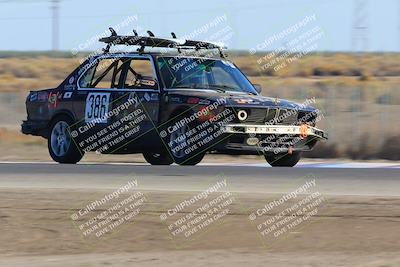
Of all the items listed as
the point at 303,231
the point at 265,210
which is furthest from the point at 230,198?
the point at 303,231

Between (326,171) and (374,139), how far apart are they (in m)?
6.04

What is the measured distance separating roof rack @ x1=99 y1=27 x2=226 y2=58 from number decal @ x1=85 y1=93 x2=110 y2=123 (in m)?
0.94

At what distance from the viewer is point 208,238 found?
1074 centimetres

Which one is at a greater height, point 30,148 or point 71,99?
point 71,99

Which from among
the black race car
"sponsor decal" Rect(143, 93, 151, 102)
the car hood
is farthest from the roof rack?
the car hood

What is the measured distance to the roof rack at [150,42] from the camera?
59.6ft

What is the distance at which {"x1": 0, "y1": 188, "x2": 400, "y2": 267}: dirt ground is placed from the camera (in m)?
9.61

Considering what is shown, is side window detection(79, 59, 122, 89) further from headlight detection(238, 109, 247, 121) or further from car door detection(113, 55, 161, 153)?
headlight detection(238, 109, 247, 121)

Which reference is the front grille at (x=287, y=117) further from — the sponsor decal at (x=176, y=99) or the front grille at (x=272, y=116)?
the sponsor decal at (x=176, y=99)

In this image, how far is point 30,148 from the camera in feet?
79.3

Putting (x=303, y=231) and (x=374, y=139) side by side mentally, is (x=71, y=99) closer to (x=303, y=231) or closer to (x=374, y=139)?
(x=374, y=139)

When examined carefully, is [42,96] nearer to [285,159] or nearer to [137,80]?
[137,80]

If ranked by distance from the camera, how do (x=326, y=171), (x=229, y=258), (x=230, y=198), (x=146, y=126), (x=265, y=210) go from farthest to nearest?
(x=146, y=126) → (x=326, y=171) → (x=230, y=198) → (x=265, y=210) → (x=229, y=258)

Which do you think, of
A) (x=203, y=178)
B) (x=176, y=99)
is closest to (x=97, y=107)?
(x=176, y=99)
